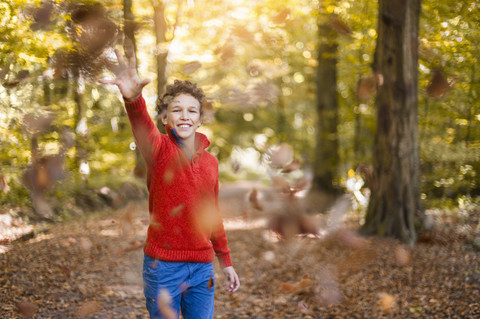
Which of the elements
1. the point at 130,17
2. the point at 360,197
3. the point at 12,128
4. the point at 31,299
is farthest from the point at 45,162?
the point at 360,197

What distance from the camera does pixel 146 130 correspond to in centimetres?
225

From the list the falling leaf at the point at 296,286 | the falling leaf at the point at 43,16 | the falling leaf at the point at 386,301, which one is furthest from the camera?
the falling leaf at the point at 296,286

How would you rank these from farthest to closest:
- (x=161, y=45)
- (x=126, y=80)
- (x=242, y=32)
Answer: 1. (x=242, y=32)
2. (x=161, y=45)
3. (x=126, y=80)

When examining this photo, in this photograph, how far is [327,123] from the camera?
1039cm

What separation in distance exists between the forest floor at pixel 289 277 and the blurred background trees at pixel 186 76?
3.46 ft

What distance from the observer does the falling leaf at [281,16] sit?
7.94 m

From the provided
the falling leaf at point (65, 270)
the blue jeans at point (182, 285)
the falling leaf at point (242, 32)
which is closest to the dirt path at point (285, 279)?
the falling leaf at point (65, 270)

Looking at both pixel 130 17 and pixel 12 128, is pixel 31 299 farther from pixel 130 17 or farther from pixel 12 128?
pixel 130 17

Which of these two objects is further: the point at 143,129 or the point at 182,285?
the point at 182,285

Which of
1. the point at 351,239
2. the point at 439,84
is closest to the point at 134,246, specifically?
the point at 351,239

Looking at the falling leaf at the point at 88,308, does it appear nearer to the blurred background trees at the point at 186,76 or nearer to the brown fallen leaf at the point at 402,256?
the blurred background trees at the point at 186,76

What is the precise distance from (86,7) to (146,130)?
363cm

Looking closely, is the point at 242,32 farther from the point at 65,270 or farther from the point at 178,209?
the point at 178,209

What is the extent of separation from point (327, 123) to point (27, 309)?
7.96 m
